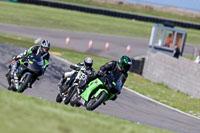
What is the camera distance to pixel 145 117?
40.8ft

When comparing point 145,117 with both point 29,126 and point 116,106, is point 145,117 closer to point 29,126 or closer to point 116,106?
point 116,106

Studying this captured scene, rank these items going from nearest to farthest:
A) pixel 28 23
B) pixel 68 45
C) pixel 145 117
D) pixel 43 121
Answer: pixel 43 121
pixel 145 117
pixel 68 45
pixel 28 23

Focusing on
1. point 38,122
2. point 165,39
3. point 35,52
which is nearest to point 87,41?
point 165,39

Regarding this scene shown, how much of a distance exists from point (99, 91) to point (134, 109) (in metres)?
3.16

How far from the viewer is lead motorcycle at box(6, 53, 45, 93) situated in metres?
11.4

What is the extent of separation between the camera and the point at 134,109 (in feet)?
43.4

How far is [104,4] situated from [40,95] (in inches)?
1763

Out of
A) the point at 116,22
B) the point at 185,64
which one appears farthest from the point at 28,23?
the point at 185,64

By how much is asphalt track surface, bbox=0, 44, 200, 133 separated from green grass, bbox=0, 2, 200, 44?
828 inches

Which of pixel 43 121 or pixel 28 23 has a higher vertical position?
pixel 43 121

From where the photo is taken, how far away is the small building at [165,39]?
27.4 m

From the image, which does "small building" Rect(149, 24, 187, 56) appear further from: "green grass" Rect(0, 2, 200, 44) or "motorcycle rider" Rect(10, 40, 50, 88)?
"motorcycle rider" Rect(10, 40, 50, 88)

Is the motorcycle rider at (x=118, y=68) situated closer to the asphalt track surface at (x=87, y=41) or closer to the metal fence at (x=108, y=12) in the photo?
the asphalt track surface at (x=87, y=41)

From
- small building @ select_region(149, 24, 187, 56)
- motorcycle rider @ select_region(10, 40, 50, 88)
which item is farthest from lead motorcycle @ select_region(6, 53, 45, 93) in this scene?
small building @ select_region(149, 24, 187, 56)
